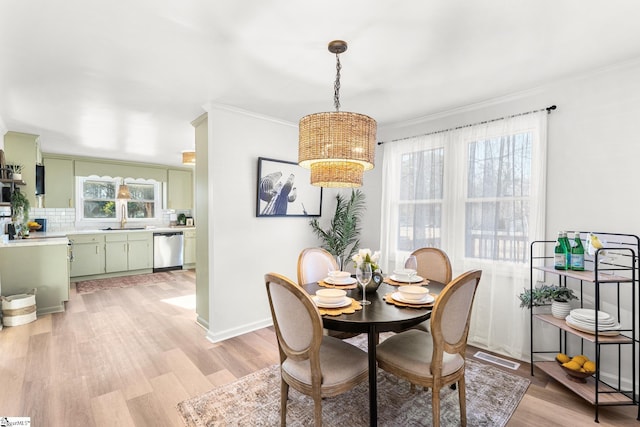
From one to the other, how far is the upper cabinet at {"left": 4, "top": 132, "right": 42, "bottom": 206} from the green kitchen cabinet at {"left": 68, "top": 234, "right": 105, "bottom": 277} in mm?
1420

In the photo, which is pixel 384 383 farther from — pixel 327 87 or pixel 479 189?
pixel 327 87

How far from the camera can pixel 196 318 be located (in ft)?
12.7

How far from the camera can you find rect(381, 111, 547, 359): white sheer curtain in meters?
2.80

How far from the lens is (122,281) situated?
5.77 metres

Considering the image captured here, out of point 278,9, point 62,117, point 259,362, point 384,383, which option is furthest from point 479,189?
point 62,117

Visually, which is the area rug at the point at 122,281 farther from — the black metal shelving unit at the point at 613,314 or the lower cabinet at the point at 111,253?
the black metal shelving unit at the point at 613,314

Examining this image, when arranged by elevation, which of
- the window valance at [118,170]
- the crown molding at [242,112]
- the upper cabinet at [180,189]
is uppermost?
the crown molding at [242,112]

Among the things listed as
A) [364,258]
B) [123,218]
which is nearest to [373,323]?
[364,258]

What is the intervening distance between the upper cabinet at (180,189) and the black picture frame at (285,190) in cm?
430

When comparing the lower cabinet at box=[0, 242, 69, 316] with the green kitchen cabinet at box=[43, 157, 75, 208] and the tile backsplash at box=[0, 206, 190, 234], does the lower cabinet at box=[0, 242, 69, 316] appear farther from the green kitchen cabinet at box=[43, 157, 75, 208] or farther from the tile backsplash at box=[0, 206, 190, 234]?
the tile backsplash at box=[0, 206, 190, 234]

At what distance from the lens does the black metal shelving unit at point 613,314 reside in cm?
203

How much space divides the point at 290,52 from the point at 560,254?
2551 millimetres

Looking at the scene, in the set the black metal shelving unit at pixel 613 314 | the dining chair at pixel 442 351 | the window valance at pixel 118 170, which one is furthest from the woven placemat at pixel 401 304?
the window valance at pixel 118 170

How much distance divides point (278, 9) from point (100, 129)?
3.57 m
